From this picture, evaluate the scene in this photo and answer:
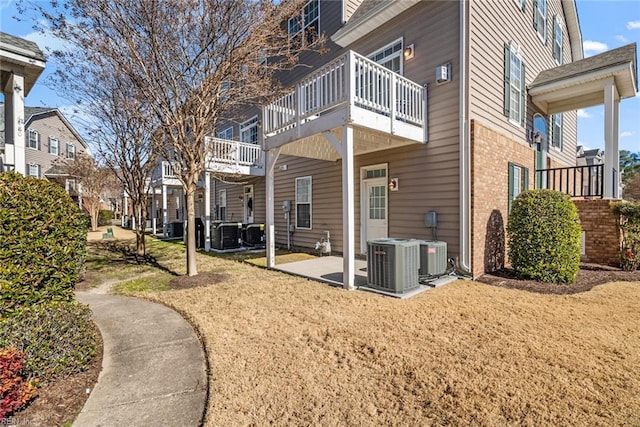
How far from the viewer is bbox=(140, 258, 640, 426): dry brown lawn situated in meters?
2.31

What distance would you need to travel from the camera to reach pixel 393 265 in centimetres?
531

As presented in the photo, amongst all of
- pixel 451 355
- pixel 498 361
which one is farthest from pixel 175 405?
pixel 498 361

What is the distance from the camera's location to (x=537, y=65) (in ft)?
32.3

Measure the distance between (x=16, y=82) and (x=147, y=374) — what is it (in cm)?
553

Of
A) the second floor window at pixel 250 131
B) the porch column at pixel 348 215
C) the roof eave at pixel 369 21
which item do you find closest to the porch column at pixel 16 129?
the porch column at pixel 348 215

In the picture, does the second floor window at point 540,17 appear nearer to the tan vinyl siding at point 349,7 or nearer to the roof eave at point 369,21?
the roof eave at point 369,21

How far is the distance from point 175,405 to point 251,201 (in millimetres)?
12574

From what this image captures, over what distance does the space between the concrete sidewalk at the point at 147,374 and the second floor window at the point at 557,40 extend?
48.9ft

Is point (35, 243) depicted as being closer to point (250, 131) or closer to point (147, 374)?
point (147, 374)

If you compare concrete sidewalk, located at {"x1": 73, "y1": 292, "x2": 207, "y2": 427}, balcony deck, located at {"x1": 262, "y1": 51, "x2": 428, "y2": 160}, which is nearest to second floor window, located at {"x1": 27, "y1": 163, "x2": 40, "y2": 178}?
balcony deck, located at {"x1": 262, "y1": 51, "x2": 428, "y2": 160}

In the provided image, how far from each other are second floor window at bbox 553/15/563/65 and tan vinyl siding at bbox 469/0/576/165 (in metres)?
2.22

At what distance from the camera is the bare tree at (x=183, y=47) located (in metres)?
5.50

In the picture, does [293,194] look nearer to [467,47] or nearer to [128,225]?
[467,47]

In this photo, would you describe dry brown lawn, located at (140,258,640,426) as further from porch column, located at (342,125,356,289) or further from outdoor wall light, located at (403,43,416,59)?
outdoor wall light, located at (403,43,416,59)
